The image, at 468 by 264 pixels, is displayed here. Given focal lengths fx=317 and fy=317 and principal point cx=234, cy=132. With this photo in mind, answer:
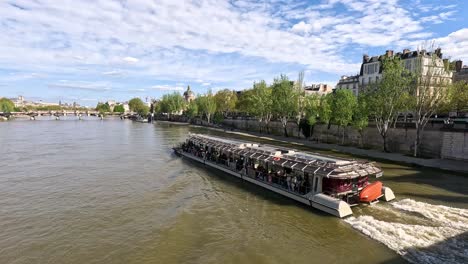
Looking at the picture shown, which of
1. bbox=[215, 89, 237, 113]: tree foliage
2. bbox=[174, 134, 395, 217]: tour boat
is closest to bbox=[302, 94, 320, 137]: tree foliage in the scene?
bbox=[174, 134, 395, 217]: tour boat

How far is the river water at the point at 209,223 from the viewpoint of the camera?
16234 millimetres

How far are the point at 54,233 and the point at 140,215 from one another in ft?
17.0

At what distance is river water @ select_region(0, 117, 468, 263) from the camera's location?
53.3 feet

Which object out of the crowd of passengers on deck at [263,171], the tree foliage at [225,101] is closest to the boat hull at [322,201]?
the crowd of passengers on deck at [263,171]

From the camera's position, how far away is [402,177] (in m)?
32.4

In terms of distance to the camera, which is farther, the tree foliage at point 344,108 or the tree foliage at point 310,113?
the tree foliage at point 310,113

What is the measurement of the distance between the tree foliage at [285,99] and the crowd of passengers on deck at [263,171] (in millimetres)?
35061

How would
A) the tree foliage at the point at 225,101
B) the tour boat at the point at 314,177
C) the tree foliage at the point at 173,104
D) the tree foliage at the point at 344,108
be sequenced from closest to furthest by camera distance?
the tour boat at the point at 314,177 < the tree foliage at the point at 344,108 < the tree foliage at the point at 225,101 < the tree foliage at the point at 173,104

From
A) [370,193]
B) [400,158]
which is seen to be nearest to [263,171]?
[370,193]

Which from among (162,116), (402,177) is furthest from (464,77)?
(162,116)

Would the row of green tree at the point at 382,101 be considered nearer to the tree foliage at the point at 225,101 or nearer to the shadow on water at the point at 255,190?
the shadow on water at the point at 255,190

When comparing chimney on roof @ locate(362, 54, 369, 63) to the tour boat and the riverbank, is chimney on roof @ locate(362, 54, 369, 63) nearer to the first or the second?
the riverbank

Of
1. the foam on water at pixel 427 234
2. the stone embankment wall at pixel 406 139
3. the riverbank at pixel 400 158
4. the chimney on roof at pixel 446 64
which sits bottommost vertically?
the foam on water at pixel 427 234

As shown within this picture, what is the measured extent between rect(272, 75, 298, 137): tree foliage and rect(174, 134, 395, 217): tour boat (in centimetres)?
4020
